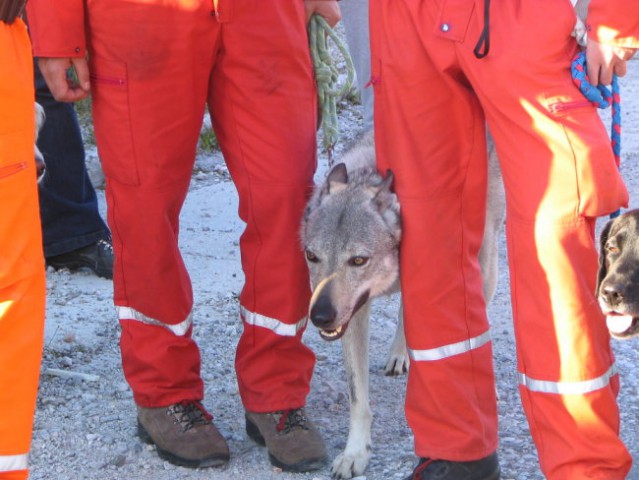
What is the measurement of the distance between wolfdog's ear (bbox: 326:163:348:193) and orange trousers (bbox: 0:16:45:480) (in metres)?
1.24

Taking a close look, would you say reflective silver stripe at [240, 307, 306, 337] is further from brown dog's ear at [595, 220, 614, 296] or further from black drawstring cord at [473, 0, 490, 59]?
black drawstring cord at [473, 0, 490, 59]

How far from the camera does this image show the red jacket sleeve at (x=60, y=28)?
3344 mm

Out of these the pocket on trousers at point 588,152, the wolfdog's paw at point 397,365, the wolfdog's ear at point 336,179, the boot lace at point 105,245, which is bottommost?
the wolfdog's paw at point 397,365

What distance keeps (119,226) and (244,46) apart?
2.48ft

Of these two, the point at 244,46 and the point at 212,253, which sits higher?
the point at 244,46

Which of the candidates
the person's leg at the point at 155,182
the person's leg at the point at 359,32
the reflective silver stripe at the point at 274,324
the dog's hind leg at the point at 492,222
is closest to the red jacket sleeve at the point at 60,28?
the person's leg at the point at 155,182

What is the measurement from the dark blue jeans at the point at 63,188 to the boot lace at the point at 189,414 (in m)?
1.96

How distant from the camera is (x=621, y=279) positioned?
115 inches

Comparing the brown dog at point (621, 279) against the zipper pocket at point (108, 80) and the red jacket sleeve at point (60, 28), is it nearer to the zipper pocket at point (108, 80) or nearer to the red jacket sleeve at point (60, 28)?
→ the zipper pocket at point (108, 80)

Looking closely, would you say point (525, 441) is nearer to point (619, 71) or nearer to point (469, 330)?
point (469, 330)

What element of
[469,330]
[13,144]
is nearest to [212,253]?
[469,330]

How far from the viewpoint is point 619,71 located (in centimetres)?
296

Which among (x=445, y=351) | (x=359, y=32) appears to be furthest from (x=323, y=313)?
(x=359, y=32)

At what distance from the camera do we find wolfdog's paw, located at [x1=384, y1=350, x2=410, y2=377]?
445 centimetres
